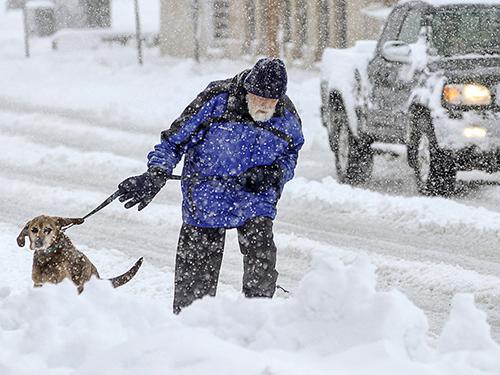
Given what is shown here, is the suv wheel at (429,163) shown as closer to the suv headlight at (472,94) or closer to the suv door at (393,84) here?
the suv door at (393,84)

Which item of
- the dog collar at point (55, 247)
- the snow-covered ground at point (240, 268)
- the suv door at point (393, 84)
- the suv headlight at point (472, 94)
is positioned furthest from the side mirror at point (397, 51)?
the dog collar at point (55, 247)

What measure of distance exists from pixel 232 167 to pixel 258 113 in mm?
309

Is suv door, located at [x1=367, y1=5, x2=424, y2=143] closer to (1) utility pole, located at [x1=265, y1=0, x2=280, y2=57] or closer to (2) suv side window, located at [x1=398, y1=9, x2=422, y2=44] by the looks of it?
(2) suv side window, located at [x1=398, y1=9, x2=422, y2=44]

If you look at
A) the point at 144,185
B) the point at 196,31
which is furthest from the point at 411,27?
the point at 196,31

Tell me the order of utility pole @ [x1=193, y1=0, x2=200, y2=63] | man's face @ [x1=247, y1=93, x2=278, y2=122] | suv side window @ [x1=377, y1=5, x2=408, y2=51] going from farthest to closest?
utility pole @ [x1=193, y1=0, x2=200, y2=63]
suv side window @ [x1=377, y1=5, x2=408, y2=51]
man's face @ [x1=247, y1=93, x2=278, y2=122]

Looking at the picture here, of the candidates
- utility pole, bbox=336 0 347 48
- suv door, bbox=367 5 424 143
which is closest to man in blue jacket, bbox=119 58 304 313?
suv door, bbox=367 5 424 143

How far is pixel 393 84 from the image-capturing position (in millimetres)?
13359

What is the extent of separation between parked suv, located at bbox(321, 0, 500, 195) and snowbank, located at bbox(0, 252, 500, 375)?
757 cm

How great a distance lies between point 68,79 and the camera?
3089 cm

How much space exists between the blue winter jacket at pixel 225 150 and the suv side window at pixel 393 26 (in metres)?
7.28

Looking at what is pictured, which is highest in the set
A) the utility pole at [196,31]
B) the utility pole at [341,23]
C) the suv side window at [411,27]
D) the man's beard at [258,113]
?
the man's beard at [258,113]

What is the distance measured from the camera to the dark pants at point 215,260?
21.9 ft

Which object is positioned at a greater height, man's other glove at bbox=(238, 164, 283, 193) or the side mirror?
man's other glove at bbox=(238, 164, 283, 193)

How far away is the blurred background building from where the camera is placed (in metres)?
28.9
